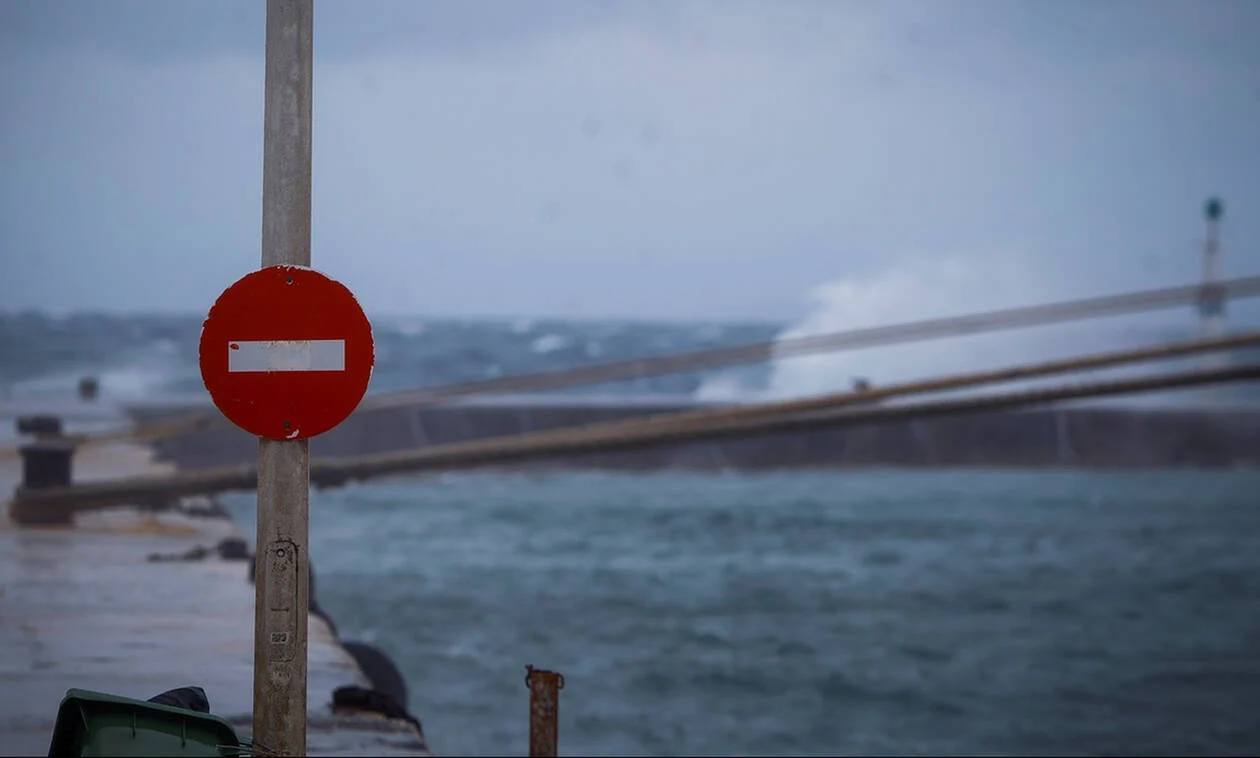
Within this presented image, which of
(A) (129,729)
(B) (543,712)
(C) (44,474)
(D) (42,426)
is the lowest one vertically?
(A) (129,729)

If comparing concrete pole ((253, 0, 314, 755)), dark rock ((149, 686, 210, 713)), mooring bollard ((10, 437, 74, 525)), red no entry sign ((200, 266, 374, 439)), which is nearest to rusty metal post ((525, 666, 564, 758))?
concrete pole ((253, 0, 314, 755))

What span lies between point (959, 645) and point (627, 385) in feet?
141

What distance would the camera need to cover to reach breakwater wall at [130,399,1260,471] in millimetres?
28500

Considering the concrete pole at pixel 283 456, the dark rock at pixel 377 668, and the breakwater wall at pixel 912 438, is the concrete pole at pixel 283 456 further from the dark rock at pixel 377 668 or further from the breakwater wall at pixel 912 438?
the breakwater wall at pixel 912 438

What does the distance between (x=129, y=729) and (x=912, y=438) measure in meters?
26.7

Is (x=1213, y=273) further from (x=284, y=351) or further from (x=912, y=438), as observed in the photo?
(x=284, y=351)

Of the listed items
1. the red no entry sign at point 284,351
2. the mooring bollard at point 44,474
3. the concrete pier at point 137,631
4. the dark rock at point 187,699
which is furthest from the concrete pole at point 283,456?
the mooring bollard at point 44,474

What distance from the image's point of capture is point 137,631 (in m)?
8.73

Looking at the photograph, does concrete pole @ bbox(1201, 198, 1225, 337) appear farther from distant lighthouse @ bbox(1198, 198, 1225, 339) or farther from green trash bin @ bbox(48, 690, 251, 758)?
green trash bin @ bbox(48, 690, 251, 758)

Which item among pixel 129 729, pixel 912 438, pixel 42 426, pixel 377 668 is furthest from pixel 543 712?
pixel 912 438

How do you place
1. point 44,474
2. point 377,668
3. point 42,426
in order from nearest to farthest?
point 377,668, point 44,474, point 42,426

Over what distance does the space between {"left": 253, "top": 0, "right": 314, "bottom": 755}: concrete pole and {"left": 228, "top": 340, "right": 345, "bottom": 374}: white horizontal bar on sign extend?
22cm

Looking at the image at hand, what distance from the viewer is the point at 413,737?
22.2 feet

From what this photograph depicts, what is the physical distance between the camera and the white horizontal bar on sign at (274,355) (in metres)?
4.43
